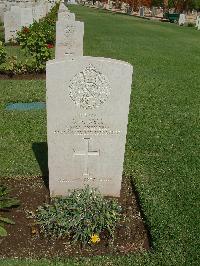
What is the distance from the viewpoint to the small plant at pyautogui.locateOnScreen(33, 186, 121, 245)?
411cm

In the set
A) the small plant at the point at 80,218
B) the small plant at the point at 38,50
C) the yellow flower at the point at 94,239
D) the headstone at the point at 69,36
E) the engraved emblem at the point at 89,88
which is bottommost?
the yellow flower at the point at 94,239

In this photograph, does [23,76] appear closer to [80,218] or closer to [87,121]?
[87,121]

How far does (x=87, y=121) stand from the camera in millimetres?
4336

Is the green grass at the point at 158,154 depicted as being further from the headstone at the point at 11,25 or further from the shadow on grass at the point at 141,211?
the headstone at the point at 11,25

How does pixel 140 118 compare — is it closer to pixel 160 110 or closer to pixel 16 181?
pixel 160 110

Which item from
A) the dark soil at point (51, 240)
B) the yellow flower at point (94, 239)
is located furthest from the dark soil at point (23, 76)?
the yellow flower at point (94, 239)

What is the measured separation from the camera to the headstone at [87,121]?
13.4 ft

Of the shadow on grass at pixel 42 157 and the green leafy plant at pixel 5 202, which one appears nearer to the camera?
the green leafy plant at pixel 5 202

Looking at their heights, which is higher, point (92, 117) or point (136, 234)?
point (92, 117)

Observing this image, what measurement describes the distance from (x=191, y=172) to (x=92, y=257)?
231cm

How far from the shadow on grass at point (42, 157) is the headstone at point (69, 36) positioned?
16.6 feet

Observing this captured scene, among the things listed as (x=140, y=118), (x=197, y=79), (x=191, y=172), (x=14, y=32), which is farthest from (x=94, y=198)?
(x=14, y=32)

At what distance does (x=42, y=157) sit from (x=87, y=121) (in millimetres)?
1823

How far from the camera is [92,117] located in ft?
14.1
